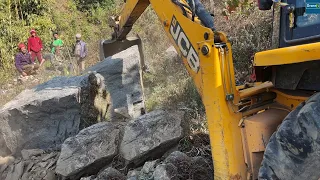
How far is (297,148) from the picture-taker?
2.01 m

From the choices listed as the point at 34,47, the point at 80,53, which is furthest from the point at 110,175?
the point at 34,47

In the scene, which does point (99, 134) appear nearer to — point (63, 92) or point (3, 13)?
point (63, 92)

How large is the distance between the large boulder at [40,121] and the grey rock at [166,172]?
1.73 m

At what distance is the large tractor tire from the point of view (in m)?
1.95

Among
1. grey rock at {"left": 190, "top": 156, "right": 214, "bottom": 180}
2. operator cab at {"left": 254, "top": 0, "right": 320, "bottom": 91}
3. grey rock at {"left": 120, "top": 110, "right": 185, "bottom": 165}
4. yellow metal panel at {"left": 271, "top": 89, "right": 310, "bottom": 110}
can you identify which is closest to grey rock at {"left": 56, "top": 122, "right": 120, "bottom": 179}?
grey rock at {"left": 120, "top": 110, "right": 185, "bottom": 165}

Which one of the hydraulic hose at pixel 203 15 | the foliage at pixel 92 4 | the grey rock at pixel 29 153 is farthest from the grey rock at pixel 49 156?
the foliage at pixel 92 4

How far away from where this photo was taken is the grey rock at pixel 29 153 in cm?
434

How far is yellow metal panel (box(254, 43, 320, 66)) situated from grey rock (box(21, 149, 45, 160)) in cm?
299

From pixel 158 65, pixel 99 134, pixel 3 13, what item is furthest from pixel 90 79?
pixel 3 13

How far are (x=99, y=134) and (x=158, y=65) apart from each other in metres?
3.57

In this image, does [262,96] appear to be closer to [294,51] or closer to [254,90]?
[254,90]

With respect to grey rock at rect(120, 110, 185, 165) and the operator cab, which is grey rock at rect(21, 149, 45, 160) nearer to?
grey rock at rect(120, 110, 185, 165)

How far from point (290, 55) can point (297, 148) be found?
484 mm

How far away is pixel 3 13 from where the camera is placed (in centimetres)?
1277
